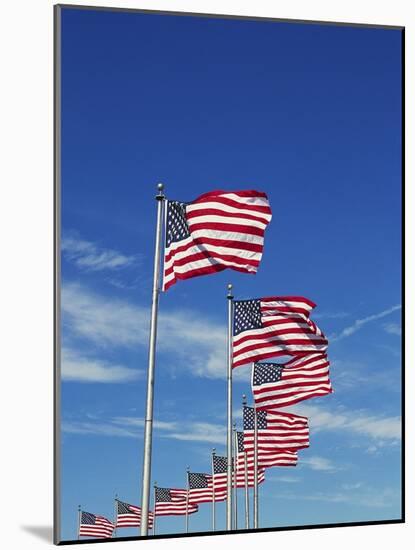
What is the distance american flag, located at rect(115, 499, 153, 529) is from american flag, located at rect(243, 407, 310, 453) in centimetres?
201

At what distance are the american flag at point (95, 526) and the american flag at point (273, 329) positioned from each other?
2.51 metres

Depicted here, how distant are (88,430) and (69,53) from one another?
4.08 metres

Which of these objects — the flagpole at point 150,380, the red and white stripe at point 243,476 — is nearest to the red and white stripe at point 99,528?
the flagpole at point 150,380

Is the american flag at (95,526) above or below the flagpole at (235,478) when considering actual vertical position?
below

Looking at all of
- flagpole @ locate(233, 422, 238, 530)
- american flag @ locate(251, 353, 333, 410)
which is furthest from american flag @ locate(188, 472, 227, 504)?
american flag @ locate(251, 353, 333, 410)

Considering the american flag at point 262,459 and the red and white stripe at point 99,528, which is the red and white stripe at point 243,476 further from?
the red and white stripe at point 99,528

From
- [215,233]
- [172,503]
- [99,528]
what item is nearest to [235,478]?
[172,503]

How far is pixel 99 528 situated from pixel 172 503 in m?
1.99

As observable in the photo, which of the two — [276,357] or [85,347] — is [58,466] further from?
[276,357]

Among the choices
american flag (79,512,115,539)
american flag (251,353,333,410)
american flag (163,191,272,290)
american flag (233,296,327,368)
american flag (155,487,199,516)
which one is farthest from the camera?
american flag (251,353,333,410)

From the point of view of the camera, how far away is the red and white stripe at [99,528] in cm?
1638

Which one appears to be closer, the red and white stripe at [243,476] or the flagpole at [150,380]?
the flagpole at [150,380]

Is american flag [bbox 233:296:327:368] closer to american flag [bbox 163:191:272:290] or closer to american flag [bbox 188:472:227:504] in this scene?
american flag [bbox 163:191:272:290]

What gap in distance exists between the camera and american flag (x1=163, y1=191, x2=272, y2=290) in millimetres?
17094
